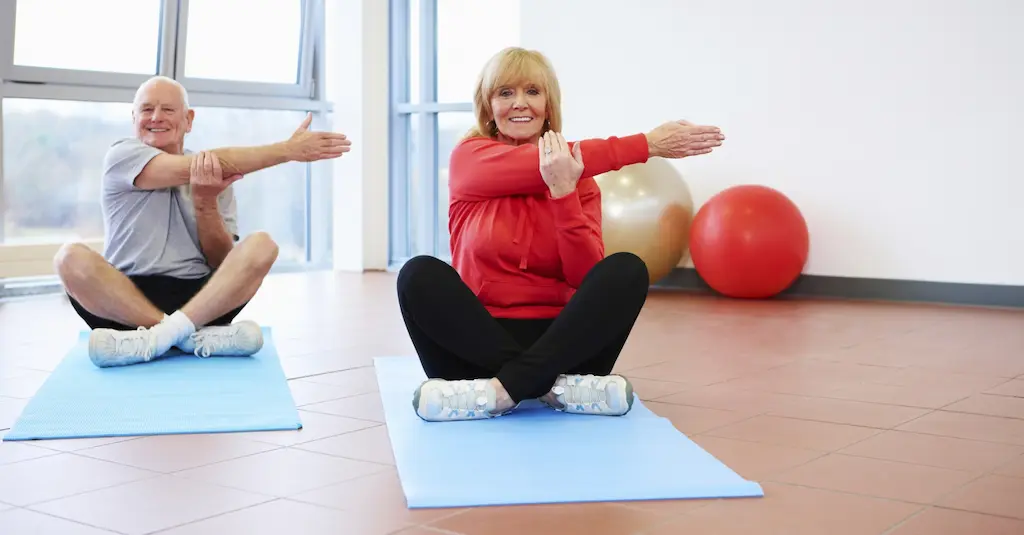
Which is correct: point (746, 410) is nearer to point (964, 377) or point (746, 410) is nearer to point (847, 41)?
point (964, 377)

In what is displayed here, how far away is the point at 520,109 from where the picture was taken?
2467mm

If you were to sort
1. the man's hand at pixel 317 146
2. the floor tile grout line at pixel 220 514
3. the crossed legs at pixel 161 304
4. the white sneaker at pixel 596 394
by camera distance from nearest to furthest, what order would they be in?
the floor tile grout line at pixel 220 514
the white sneaker at pixel 596 394
the man's hand at pixel 317 146
the crossed legs at pixel 161 304

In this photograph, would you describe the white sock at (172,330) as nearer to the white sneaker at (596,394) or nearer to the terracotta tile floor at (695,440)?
the terracotta tile floor at (695,440)

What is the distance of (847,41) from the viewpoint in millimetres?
5109

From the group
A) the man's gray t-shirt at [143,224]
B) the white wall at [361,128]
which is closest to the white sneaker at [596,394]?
the man's gray t-shirt at [143,224]

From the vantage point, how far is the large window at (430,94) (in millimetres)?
6652

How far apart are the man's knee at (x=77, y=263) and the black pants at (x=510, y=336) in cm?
117

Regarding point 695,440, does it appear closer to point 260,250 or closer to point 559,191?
point 559,191

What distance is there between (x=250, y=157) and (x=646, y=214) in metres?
2.55

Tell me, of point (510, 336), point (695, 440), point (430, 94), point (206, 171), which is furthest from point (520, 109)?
point (430, 94)

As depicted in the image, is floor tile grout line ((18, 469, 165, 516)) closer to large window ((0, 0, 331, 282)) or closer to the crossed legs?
the crossed legs

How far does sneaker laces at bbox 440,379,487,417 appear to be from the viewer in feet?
7.47

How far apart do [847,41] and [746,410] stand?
3118mm

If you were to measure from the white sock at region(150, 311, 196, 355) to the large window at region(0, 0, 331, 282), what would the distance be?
2.66 metres
